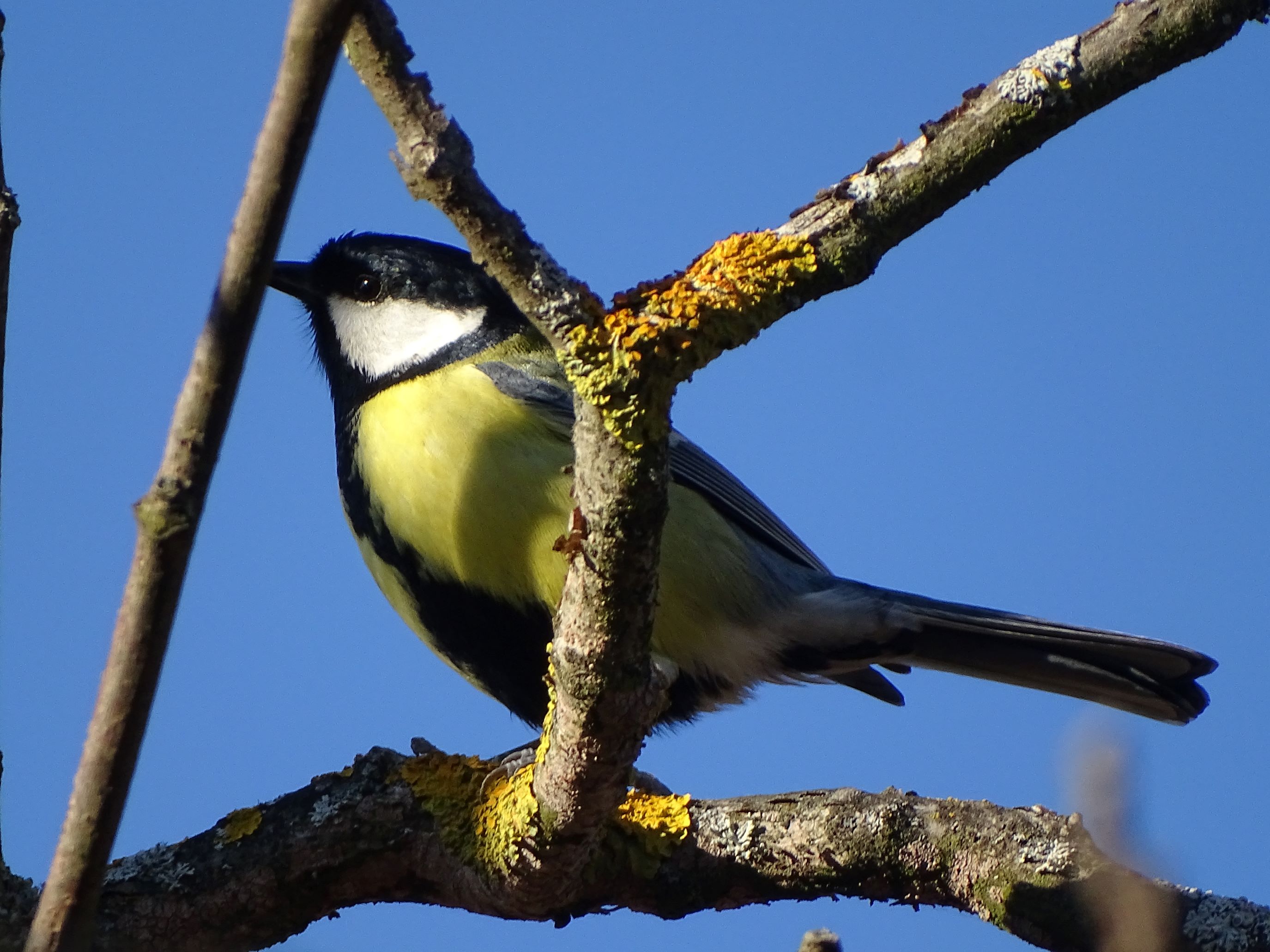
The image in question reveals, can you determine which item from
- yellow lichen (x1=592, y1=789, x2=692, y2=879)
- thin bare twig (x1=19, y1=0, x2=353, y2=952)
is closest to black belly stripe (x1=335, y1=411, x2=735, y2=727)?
yellow lichen (x1=592, y1=789, x2=692, y2=879)

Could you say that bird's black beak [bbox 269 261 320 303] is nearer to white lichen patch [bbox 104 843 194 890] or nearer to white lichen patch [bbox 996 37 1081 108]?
white lichen patch [bbox 104 843 194 890]

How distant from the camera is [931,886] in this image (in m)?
2.54

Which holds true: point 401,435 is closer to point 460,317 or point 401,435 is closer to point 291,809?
point 460,317

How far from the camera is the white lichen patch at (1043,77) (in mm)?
1913

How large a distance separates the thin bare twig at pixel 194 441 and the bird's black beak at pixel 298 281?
2.83 meters

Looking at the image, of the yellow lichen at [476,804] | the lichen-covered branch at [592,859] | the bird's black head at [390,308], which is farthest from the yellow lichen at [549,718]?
the bird's black head at [390,308]

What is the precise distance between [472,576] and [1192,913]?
169 centimetres

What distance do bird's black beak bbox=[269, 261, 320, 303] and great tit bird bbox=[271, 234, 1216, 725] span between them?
0.57ft

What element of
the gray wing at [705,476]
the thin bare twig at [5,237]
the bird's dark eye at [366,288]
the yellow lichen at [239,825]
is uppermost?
the bird's dark eye at [366,288]

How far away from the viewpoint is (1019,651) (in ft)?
11.2

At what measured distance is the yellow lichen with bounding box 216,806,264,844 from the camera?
2.57 m

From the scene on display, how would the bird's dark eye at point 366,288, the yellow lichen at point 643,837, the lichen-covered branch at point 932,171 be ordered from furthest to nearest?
the bird's dark eye at point 366,288 < the yellow lichen at point 643,837 < the lichen-covered branch at point 932,171

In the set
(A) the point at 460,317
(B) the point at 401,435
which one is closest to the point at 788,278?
(B) the point at 401,435

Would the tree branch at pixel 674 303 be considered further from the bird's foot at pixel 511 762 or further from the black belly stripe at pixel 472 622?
the black belly stripe at pixel 472 622
